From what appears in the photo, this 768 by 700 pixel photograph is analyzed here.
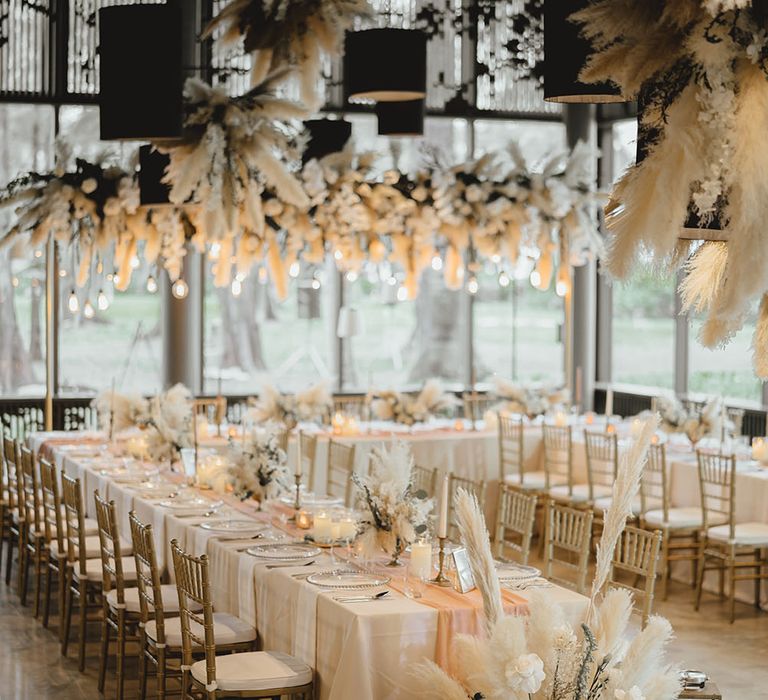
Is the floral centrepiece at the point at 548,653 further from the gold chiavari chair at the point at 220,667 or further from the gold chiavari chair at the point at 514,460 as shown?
the gold chiavari chair at the point at 514,460

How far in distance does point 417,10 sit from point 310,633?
8.84 metres

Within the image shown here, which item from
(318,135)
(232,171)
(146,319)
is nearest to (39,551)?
(232,171)

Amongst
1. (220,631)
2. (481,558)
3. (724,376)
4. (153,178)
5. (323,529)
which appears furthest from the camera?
(724,376)

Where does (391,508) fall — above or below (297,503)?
above

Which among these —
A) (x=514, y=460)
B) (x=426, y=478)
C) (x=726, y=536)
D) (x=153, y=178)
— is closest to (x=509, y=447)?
(x=514, y=460)

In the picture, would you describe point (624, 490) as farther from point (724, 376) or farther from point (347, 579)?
point (724, 376)

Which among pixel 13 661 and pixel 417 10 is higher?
pixel 417 10

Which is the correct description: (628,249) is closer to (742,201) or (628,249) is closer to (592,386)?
(742,201)

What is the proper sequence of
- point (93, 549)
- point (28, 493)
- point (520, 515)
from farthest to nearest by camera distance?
point (28, 493)
point (93, 549)
point (520, 515)

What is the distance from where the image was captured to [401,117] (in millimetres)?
7844

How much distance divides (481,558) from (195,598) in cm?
188

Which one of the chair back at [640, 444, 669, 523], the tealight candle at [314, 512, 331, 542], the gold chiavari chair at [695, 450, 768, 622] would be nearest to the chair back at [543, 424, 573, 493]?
the chair back at [640, 444, 669, 523]

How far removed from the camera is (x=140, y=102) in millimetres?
5547

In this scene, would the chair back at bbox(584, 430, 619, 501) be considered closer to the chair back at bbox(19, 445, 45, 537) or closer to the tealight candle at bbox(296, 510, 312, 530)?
the tealight candle at bbox(296, 510, 312, 530)
